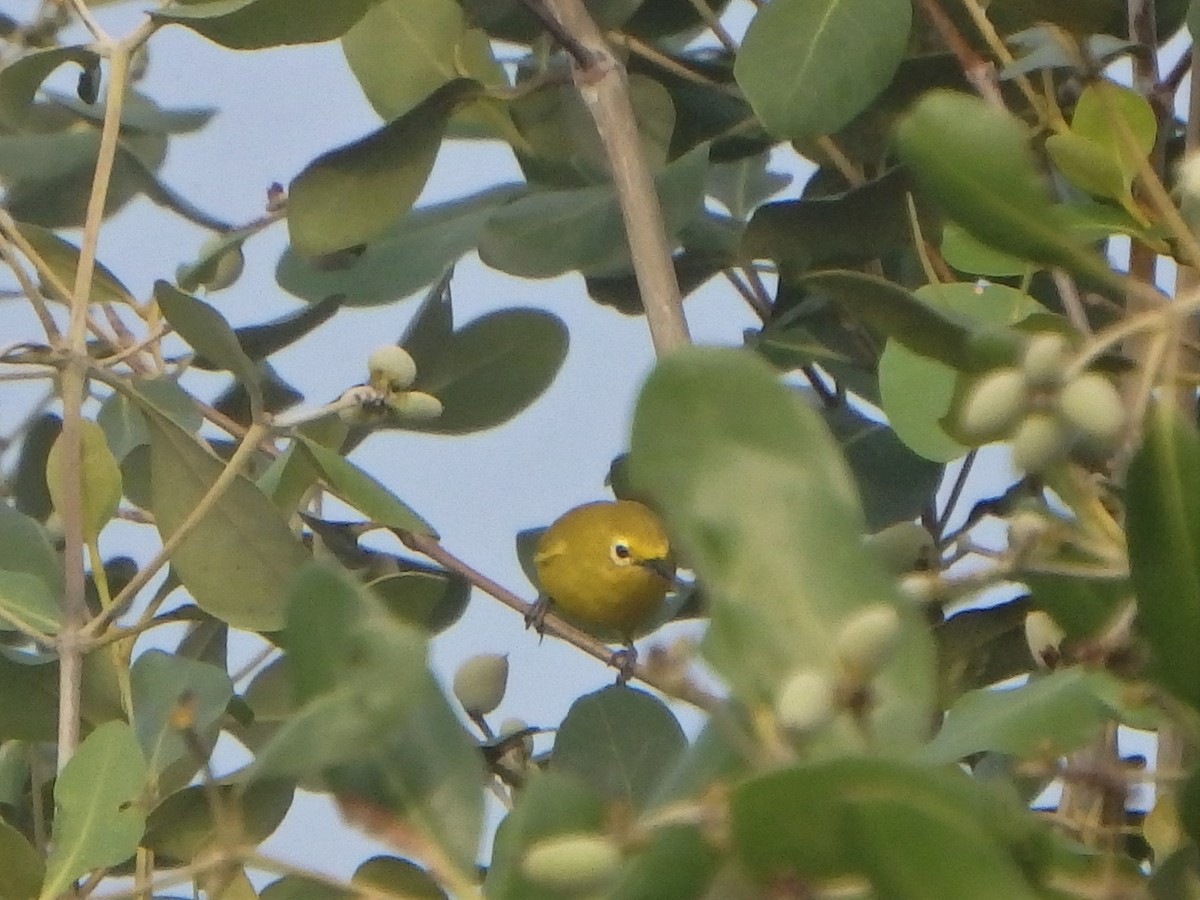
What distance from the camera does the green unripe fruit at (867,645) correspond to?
31 cm

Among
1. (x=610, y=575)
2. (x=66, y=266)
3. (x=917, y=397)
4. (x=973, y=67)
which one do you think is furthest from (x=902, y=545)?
(x=610, y=575)

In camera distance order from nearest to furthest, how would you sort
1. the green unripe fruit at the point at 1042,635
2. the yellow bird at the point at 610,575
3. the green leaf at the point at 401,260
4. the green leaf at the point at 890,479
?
the green unripe fruit at the point at 1042,635, the green leaf at the point at 890,479, the green leaf at the point at 401,260, the yellow bird at the point at 610,575

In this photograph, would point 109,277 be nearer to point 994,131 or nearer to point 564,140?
point 564,140

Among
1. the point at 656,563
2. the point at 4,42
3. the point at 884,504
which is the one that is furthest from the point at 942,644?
the point at 656,563

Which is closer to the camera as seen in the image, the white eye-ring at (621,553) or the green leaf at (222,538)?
the green leaf at (222,538)

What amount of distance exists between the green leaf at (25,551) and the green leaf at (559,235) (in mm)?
289

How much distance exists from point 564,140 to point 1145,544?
0.71 metres

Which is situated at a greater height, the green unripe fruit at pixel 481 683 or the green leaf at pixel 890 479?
the green leaf at pixel 890 479

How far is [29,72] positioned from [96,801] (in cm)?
38

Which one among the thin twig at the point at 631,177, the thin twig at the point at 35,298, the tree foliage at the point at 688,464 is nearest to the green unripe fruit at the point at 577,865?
the tree foliage at the point at 688,464

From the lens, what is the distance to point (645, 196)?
74cm

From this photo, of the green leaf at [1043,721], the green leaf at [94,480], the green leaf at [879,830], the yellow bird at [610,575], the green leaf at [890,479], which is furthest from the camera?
the yellow bird at [610,575]

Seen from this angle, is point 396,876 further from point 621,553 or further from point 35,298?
point 621,553

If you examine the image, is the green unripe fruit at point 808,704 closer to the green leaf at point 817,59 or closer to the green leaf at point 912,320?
the green leaf at point 912,320
